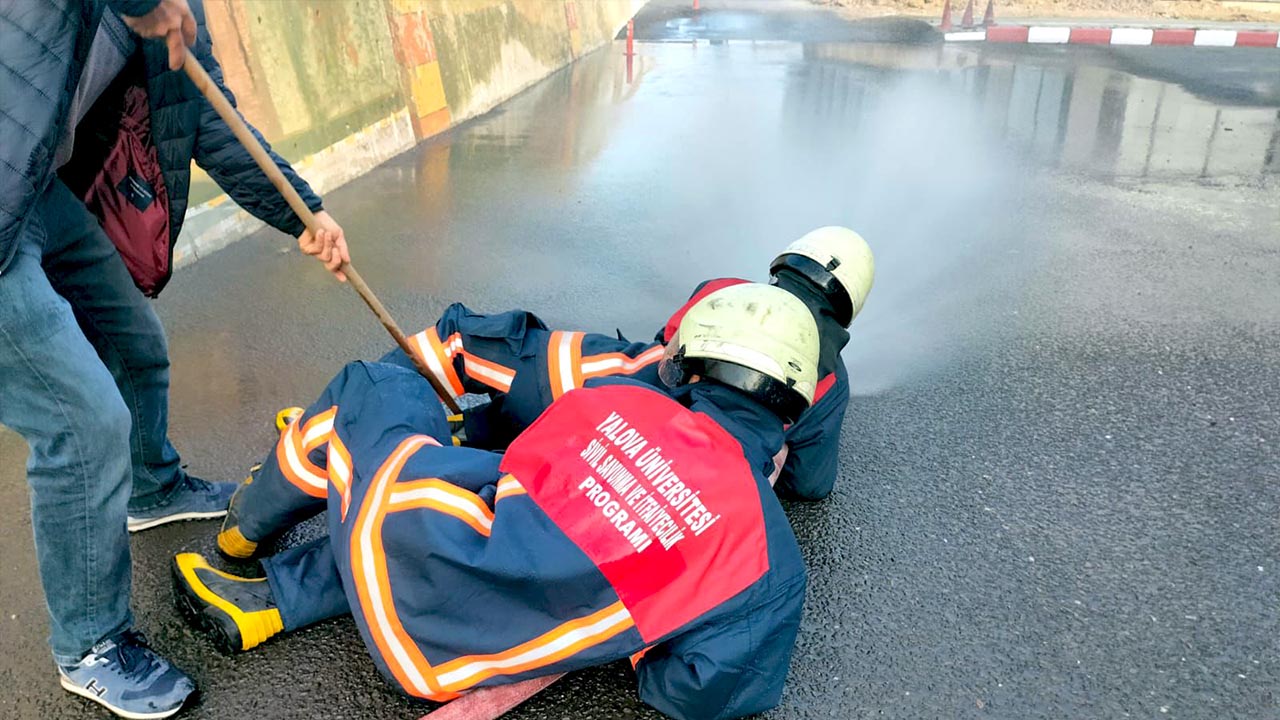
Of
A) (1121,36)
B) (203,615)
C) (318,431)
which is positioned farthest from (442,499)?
(1121,36)

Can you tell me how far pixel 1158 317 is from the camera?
14.1ft

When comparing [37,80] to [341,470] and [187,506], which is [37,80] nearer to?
[341,470]

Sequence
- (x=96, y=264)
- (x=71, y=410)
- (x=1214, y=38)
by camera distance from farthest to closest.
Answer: (x=1214, y=38)
(x=96, y=264)
(x=71, y=410)

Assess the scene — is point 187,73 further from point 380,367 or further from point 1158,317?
point 1158,317

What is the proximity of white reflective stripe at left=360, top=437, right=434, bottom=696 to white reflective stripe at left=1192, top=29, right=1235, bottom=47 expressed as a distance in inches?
601

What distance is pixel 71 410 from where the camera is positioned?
1.76 meters

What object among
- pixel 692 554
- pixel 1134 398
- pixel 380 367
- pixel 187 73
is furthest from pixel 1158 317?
pixel 187 73

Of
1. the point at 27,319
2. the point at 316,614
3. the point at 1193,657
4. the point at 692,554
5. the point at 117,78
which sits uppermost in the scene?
the point at 117,78

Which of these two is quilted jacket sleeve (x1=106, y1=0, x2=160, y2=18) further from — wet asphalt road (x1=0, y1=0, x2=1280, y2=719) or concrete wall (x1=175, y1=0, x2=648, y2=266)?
concrete wall (x1=175, y1=0, x2=648, y2=266)

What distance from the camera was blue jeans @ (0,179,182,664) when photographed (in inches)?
67.6

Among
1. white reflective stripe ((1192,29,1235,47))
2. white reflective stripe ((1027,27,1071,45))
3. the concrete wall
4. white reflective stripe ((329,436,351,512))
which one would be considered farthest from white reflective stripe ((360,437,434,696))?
white reflective stripe ((1192,29,1235,47))

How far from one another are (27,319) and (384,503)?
2.45 feet

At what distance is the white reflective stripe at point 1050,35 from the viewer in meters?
13.8

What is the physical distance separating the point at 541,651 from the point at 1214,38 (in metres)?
15.4
